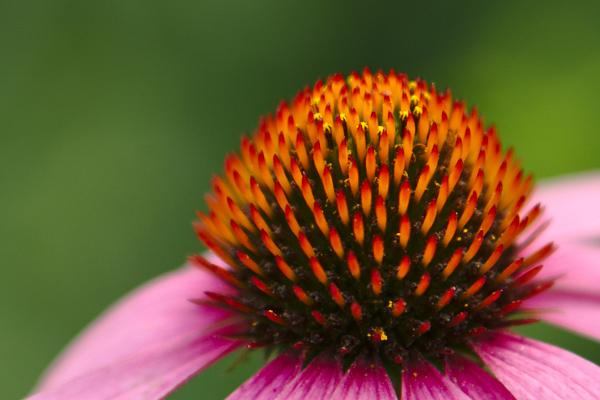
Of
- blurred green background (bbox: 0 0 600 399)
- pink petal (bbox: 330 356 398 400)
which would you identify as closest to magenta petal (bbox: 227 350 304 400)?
pink petal (bbox: 330 356 398 400)

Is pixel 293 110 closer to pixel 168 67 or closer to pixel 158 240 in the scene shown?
pixel 158 240

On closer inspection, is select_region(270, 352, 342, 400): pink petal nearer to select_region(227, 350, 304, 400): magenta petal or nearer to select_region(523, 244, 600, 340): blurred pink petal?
select_region(227, 350, 304, 400): magenta petal

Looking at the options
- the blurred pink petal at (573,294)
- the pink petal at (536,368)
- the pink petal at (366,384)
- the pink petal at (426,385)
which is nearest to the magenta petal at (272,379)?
the pink petal at (366,384)

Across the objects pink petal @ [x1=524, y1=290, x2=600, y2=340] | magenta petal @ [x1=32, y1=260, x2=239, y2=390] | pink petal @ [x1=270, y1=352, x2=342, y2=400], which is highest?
magenta petal @ [x1=32, y1=260, x2=239, y2=390]

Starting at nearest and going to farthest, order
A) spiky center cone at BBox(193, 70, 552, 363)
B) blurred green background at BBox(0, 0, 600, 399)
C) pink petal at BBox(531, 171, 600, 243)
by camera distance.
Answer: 1. spiky center cone at BBox(193, 70, 552, 363)
2. pink petal at BBox(531, 171, 600, 243)
3. blurred green background at BBox(0, 0, 600, 399)

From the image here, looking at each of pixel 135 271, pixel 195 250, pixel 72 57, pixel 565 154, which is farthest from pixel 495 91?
pixel 72 57

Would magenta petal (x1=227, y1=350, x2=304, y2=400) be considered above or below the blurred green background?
below

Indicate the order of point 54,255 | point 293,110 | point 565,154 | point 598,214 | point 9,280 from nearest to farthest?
point 293,110 → point 598,214 → point 565,154 → point 9,280 → point 54,255
